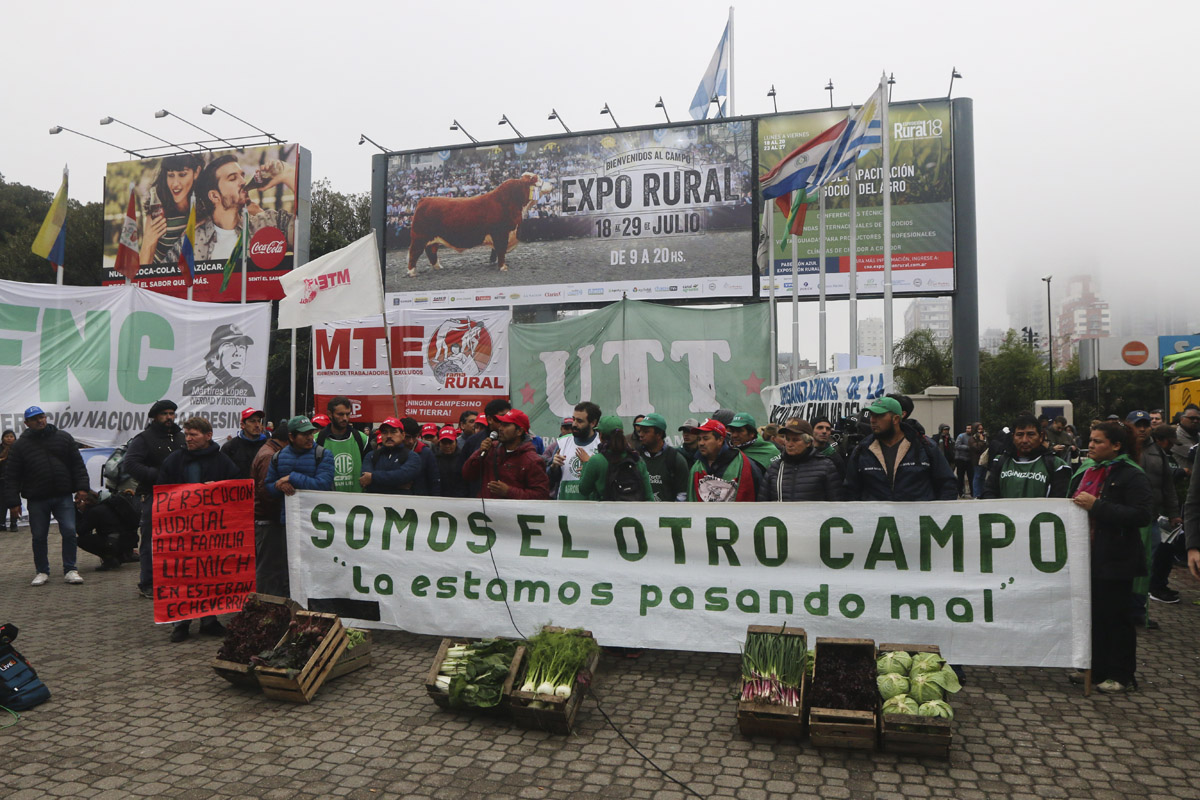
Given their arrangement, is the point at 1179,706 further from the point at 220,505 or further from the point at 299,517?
the point at 220,505

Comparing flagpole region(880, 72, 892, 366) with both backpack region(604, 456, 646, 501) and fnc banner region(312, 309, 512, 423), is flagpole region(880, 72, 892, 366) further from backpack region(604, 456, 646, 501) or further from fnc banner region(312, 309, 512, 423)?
fnc banner region(312, 309, 512, 423)

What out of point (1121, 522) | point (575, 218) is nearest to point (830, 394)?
point (1121, 522)

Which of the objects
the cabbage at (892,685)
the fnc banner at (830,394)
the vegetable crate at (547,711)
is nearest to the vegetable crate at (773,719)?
the cabbage at (892,685)

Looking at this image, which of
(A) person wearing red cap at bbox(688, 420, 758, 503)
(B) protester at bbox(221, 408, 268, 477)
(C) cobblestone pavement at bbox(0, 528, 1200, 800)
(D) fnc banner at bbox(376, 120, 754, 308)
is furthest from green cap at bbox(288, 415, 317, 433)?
(D) fnc banner at bbox(376, 120, 754, 308)

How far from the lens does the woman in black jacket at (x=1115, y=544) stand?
188 inches

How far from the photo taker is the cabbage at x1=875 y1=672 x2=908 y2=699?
4.17 meters

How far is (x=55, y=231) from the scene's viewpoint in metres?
14.1

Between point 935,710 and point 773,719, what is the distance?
0.77 metres

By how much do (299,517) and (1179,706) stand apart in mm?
5735

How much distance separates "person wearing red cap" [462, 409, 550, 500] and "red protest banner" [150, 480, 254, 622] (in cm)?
196

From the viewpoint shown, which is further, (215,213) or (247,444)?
(215,213)

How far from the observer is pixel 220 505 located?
21.0ft

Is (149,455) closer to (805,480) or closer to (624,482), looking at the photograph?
(624,482)

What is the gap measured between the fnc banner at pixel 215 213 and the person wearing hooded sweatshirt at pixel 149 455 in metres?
22.5
